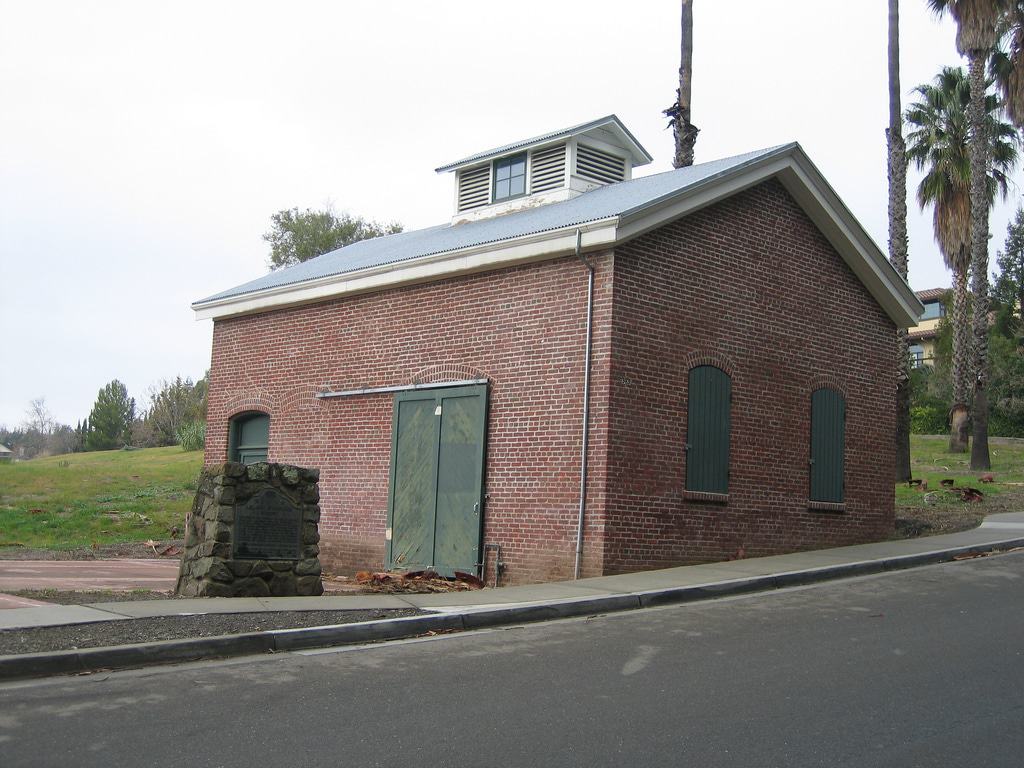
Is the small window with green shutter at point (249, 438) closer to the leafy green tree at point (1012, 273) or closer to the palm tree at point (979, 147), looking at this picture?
the palm tree at point (979, 147)

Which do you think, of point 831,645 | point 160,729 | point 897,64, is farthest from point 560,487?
point 897,64

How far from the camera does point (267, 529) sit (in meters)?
11.8

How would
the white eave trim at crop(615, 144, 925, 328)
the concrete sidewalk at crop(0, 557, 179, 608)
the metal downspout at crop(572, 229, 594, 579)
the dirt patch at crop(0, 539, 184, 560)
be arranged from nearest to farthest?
the concrete sidewalk at crop(0, 557, 179, 608)
the metal downspout at crop(572, 229, 594, 579)
the white eave trim at crop(615, 144, 925, 328)
the dirt patch at crop(0, 539, 184, 560)

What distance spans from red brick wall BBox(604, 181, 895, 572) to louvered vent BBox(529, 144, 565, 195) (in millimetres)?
4465

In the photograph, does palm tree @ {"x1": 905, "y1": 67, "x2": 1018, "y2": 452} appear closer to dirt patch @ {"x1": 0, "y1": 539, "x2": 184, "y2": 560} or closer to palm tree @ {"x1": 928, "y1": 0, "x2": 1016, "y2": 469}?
palm tree @ {"x1": 928, "y1": 0, "x2": 1016, "y2": 469}

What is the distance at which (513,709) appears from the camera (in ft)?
21.7

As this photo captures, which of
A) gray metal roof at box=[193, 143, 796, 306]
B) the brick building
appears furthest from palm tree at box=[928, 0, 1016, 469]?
gray metal roof at box=[193, 143, 796, 306]

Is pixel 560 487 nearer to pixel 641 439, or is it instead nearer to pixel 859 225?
pixel 641 439

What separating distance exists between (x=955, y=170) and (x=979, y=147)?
3208 mm

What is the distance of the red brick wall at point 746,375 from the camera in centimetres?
1374

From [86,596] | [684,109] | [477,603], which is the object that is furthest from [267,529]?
[684,109]

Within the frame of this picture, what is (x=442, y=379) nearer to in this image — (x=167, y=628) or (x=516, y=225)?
(x=516, y=225)

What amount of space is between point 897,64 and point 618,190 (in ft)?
39.2

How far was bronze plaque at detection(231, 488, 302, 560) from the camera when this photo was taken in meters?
11.6
